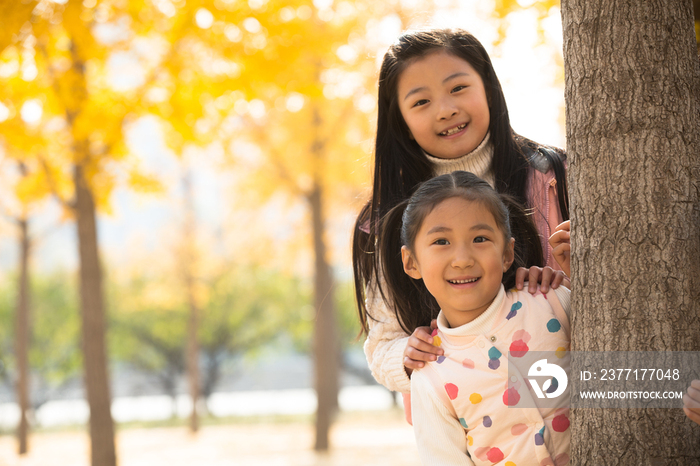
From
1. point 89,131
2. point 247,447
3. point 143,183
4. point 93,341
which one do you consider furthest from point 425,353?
point 247,447

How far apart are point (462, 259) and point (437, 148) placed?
1.90 feet

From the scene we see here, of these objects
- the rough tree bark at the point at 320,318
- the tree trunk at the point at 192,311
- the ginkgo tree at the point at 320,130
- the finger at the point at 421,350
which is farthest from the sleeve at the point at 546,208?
the tree trunk at the point at 192,311

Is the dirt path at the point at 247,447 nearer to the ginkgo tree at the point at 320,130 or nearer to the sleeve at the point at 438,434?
the ginkgo tree at the point at 320,130

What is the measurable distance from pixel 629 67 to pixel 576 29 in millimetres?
160

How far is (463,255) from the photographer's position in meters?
1.67

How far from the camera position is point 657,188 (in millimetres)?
1388

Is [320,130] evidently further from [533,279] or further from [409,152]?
[533,279]

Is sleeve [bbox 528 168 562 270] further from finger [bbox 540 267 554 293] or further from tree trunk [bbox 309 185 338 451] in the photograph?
tree trunk [bbox 309 185 338 451]

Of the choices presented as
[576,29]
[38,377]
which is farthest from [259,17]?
[38,377]

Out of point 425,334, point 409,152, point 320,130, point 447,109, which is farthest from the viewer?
point 320,130

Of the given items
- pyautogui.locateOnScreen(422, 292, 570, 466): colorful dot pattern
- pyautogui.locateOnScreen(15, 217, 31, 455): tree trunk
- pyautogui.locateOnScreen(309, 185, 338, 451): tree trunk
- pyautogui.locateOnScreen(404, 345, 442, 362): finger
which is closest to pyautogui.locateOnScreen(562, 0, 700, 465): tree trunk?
pyautogui.locateOnScreen(422, 292, 570, 466): colorful dot pattern

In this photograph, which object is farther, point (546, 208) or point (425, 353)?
point (546, 208)

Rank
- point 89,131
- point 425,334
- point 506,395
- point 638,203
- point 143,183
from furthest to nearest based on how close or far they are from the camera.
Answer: point 143,183 → point 89,131 → point 425,334 → point 506,395 → point 638,203

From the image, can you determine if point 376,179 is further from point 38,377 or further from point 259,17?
point 38,377
